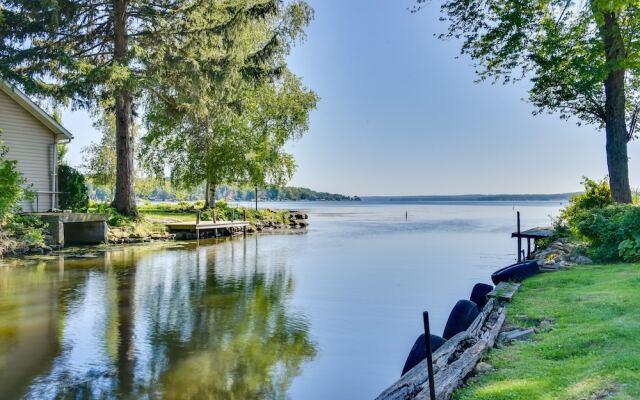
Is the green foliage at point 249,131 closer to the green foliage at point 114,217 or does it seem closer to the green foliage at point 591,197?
the green foliage at point 114,217

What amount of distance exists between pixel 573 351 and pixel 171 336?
596 centimetres

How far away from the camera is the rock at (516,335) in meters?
5.85

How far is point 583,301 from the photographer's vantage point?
722 cm

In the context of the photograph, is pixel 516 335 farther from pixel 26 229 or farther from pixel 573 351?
pixel 26 229

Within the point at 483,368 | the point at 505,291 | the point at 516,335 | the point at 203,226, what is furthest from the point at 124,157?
the point at 483,368

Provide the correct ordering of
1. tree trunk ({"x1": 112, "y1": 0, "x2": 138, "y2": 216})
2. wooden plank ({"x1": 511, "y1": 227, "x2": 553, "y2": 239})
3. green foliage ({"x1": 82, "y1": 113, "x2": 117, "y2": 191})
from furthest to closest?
green foliage ({"x1": 82, "y1": 113, "x2": 117, "y2": 191}), tree trunk ({"x1": 112, "y1": 0, "x2": 138, "y2": 216}), wooden plank ({"x1": 511, "y1": 227, "x2": 553, "y2": 239})

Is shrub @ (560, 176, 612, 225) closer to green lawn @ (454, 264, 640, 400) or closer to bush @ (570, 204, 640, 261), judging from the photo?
bush @ (570, 204, 640, 261)

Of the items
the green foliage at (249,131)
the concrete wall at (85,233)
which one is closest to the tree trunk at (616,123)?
the green foliage at (249,131)

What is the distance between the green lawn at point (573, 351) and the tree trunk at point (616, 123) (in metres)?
8.21

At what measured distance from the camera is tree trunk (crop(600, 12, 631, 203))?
A: 49.3 ft

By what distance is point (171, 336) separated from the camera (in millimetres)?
7969

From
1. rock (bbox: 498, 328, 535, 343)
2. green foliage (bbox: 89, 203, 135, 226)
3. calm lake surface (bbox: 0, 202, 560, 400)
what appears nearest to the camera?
rock (bbox: 498, 328, 535, 343)

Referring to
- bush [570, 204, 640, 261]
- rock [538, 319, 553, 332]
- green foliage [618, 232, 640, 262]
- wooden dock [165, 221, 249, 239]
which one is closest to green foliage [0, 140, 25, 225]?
wooden dock [165, 221, 249, 239]

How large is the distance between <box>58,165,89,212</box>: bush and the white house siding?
3.42 ft
